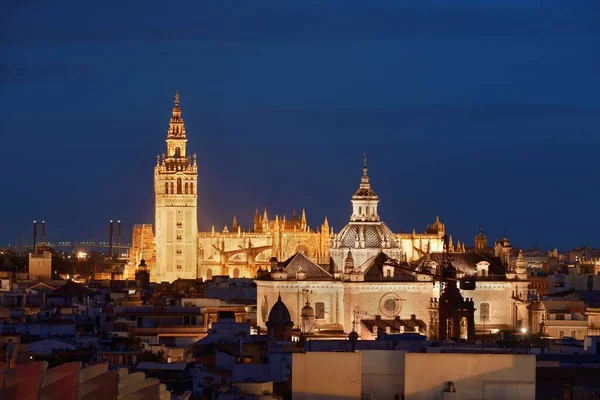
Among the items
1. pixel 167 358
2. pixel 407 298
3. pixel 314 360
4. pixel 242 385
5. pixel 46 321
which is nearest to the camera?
pixel 314 360

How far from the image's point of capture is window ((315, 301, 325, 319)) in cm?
12125

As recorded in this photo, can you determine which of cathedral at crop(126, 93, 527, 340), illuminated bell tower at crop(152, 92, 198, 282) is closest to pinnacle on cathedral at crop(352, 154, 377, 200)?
cathedral at crop(126, 93, 527, 340)

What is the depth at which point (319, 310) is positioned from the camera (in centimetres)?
12219

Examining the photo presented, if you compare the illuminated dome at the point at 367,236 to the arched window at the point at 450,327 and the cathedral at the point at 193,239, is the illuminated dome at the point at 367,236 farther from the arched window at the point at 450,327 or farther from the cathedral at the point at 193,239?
the cathedral at the point at 193,239

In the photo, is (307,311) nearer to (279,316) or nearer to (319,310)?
(319,310)

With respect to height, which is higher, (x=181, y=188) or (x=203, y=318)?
(x=181, y=188)

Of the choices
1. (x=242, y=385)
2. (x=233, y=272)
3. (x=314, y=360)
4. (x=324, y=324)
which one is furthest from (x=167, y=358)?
(x=233, y=272)

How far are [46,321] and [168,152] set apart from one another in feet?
300

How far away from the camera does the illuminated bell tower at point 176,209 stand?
624ft

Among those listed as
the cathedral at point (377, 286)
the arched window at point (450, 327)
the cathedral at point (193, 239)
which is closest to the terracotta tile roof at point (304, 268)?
the cathedral at point (377, 286)

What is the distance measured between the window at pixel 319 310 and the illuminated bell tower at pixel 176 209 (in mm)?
66919

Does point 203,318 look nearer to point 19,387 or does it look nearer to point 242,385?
point 242,385

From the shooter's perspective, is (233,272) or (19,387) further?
(233,272)

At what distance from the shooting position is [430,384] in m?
37.7
